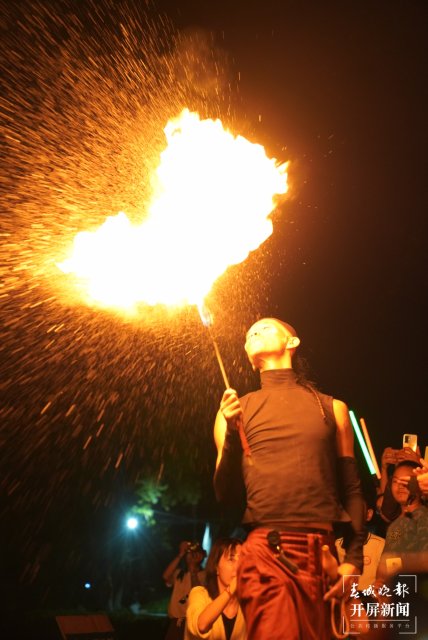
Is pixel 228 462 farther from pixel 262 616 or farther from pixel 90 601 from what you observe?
pixel 90 601

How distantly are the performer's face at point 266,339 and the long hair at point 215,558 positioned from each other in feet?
7.20

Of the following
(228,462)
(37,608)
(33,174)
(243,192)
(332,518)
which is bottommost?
(37,608)

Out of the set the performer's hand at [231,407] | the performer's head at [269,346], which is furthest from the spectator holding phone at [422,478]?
the performer's hand at [231,407]

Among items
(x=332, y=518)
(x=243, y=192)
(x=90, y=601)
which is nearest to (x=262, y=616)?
(x=332, y=518)

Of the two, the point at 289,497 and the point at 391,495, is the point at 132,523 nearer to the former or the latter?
the point at 391,495

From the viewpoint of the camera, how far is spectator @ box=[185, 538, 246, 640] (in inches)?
157

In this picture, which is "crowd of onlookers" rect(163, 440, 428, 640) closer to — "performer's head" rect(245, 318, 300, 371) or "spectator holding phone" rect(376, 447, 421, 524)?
"spectator holding phone" rect(376, 447, 421, 524)

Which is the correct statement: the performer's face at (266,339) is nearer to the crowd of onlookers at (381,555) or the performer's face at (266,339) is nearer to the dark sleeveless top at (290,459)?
the dark sleeveless top at (290,459)

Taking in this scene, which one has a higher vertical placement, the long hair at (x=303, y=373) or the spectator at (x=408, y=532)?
the long hair at (x=303, y=373)

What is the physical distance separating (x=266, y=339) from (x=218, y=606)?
2.00 m

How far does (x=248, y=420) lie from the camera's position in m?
3.19

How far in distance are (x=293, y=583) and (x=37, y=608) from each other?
11.2m

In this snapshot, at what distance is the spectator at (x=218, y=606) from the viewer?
3.99 meters

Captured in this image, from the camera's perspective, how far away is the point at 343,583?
2.74 metres
